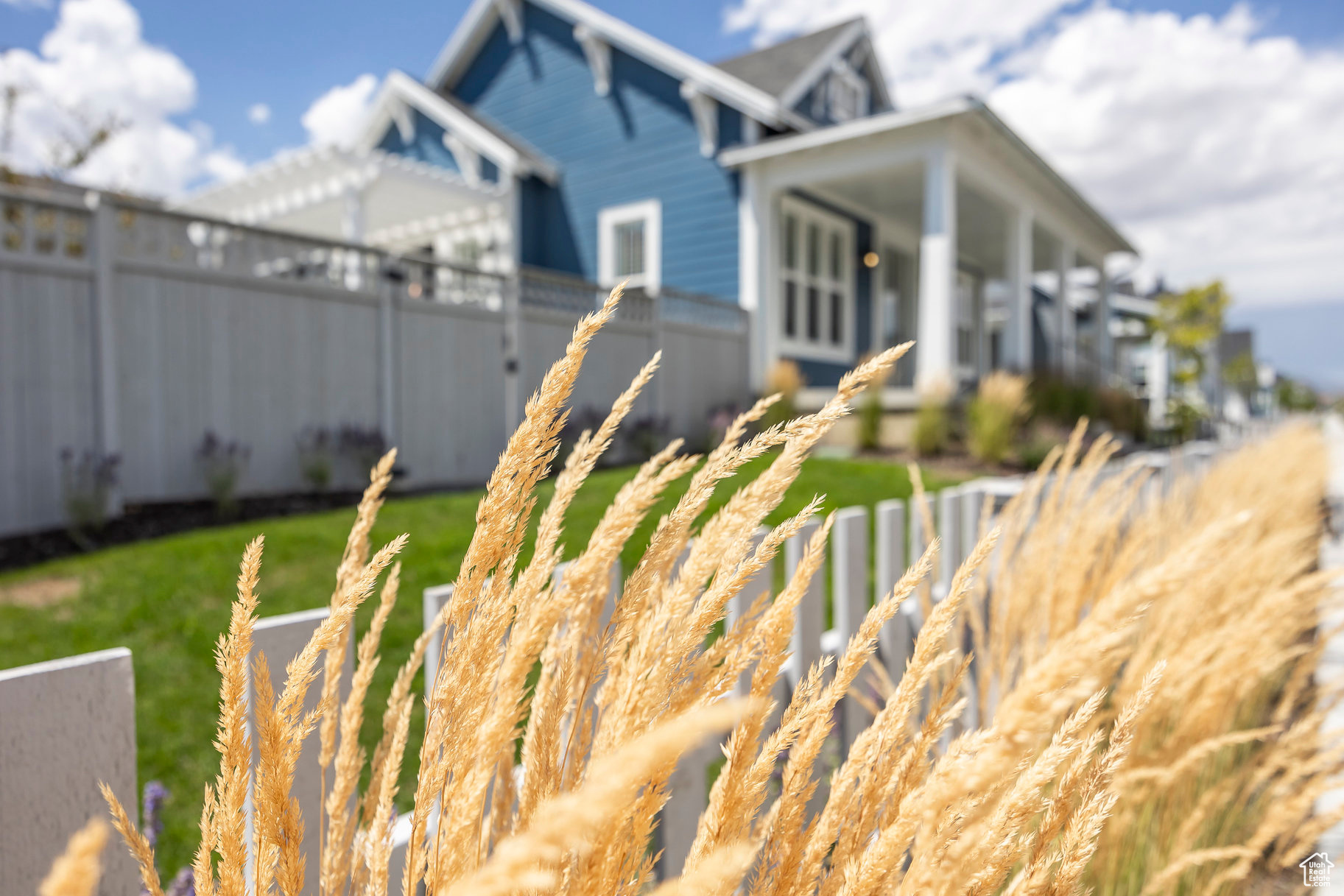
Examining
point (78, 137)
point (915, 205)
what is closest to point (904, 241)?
point (915, 205)

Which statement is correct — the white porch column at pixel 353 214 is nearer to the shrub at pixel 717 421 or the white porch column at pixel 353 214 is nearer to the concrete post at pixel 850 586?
the shrub at pixel 717 421

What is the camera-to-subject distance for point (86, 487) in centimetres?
Answer: 511

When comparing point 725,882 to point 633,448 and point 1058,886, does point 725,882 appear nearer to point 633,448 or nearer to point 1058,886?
point 1058,886

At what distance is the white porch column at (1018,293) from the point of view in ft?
35.5

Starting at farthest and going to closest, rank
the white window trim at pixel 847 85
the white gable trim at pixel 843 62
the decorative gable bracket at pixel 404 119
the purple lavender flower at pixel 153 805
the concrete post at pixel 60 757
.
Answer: the decorative gable bracket at pixel 404 119, the white window trim at pixel 847 85, the white gable trim at pixel 843 62, the purple lavender flower at pixel 153 805, the concrete post at pixel 60 757

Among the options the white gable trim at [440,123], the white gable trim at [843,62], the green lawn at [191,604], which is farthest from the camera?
the white gable trim at [440,123]

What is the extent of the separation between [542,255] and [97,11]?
6122cm

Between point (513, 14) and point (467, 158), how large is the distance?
8.71ft

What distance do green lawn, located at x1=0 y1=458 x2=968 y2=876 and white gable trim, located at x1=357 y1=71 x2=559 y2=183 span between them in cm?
817

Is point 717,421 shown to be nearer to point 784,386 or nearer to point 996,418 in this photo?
point 784,386

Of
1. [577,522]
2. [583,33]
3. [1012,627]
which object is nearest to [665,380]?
[577,522]

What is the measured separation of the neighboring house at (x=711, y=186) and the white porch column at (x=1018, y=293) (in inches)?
1.4

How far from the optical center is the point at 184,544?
4.38 meters

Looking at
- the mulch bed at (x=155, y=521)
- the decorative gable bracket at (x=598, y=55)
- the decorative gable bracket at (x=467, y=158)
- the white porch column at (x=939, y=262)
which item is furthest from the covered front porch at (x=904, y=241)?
the mulch bed at (x=155, y=521)
